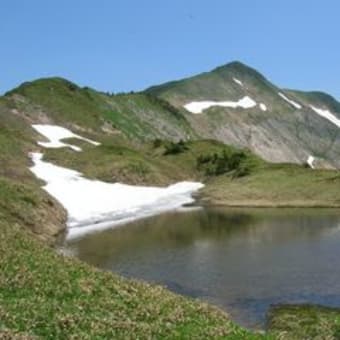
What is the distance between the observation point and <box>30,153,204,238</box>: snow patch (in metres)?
82.0

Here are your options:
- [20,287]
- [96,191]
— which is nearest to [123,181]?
[96,191]

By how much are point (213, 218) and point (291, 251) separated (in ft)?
96.3

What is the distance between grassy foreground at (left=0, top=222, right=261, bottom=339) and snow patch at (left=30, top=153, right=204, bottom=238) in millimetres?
34483

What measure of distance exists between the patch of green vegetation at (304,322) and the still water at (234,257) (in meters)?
1.02

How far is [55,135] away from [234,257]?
292ft

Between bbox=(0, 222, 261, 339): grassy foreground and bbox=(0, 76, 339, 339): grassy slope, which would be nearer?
bbox=(0, 222, 261, 339): grassy foreground

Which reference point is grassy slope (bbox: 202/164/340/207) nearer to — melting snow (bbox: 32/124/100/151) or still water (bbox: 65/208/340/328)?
still water (bbox: 65/208/340/328)

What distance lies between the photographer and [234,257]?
182 feet

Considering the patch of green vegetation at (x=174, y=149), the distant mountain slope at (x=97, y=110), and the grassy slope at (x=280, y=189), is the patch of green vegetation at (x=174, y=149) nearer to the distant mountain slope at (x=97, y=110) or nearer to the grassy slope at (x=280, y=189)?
the distant mountain slope at (x=97, y=110)

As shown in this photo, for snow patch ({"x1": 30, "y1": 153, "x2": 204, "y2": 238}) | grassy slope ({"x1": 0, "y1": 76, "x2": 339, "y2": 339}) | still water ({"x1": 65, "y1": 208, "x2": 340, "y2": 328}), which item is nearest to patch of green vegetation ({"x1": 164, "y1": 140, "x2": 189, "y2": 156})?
snow patch ({"x1": 30, "y1": 153, "x2": 204, "y2": 238})

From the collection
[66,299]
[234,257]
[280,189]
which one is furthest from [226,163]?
[66,299]

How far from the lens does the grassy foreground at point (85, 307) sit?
2392cm

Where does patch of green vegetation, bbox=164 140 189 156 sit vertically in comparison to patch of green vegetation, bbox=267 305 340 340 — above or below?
above

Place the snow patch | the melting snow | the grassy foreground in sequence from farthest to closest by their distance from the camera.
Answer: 1. the melting snow
2. the snow patch
3. the grassy foreground
